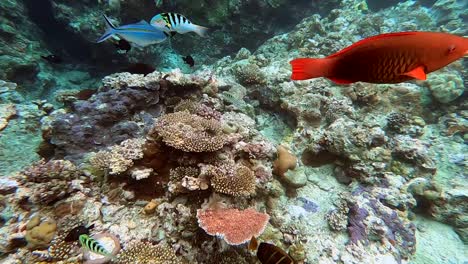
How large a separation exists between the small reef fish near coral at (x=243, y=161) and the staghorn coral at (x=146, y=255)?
1 centimetres

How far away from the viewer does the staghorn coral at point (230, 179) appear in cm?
318

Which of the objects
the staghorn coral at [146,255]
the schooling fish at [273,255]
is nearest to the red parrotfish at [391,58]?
the schooling fish at [273,255]

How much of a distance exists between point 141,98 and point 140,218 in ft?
8.01

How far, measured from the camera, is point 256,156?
3.95 m

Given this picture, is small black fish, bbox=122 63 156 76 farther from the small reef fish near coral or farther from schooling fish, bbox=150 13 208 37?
schooling fish, bbox=150 13 208 37

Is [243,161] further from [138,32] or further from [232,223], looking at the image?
[138,32]

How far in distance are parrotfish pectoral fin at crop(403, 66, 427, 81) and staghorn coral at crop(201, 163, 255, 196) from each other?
232 cm

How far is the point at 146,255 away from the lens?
108 inches

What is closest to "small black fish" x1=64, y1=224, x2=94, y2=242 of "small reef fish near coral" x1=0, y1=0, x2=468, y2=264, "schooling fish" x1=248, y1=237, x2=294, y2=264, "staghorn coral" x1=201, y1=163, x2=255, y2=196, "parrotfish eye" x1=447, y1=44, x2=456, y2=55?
"small reef fish near coral" x1=0, y1=0, x2=468, y2=264

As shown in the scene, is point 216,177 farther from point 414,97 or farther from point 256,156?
point 414,97

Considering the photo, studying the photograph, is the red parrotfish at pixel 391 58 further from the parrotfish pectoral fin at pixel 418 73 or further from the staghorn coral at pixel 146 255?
the staghorn coral at pixel 146 255

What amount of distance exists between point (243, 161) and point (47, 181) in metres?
2.77

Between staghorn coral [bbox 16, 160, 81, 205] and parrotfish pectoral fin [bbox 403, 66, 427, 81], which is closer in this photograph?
parrotfish pectoral fin [bbox 403, 66, 427, 81]

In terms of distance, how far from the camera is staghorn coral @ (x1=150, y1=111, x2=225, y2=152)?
3.34 m
